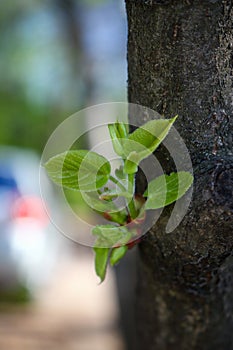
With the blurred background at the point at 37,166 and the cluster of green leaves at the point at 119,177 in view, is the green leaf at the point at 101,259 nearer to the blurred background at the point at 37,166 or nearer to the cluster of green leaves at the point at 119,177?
the cluster of green leaves at the point at 119,177

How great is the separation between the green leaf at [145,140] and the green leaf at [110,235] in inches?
2.9

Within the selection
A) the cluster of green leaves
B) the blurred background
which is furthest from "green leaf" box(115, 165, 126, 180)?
the blurred background

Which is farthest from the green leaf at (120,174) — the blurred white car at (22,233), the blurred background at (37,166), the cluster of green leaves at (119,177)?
the blurred white car at (22,233)

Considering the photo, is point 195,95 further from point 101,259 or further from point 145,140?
point 101,259

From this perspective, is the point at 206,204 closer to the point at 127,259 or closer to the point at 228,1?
the point at 228,1

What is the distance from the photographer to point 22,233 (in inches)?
185

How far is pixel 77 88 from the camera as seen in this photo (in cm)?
1009

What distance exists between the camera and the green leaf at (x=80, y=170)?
2.03 feet

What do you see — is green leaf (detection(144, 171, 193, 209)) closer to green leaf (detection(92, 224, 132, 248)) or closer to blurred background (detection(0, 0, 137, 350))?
green leaf (detection(92, 224, 132, 248))

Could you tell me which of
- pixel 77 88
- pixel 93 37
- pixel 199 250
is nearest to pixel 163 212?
pixel 199 250

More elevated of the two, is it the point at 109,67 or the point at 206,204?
the point at 206,204

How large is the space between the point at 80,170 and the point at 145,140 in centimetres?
8

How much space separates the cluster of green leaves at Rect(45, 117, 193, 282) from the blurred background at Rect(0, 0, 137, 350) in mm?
417

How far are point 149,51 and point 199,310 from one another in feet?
1.24
